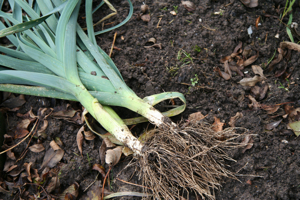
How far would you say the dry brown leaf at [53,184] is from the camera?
145 cm

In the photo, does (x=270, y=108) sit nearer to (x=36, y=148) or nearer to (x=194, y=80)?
(x=194, y=80)

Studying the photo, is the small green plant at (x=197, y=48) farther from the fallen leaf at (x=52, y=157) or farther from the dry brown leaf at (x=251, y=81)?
the fallen leaf at (x=52, y=157)

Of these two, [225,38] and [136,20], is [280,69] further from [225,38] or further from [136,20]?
[136,20]

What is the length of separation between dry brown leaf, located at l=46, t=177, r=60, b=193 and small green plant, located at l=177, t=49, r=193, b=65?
1.27 meters

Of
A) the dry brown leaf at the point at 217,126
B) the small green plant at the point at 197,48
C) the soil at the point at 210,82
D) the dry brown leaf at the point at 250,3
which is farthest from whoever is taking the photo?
the dry brown leaf at the point at 250,3

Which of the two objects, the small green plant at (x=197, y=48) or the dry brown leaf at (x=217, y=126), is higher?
the small green plant at (x=197, y=48)

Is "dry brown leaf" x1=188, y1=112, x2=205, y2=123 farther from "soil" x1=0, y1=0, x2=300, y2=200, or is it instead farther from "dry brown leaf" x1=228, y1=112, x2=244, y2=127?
"dry brown leaf" x1=228, y1=112, x2=244, y2=127

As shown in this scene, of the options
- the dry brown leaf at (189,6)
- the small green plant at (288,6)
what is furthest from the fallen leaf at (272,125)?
the dry brown leaf at (189,6)

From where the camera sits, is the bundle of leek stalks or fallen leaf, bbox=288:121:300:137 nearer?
the bundle of leek stalks

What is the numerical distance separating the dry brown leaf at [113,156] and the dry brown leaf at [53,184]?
36 cm

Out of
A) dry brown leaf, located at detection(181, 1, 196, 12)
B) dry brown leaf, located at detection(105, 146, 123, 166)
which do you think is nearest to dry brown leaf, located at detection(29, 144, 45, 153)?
dry brown leaf, located at detection(105, 146, 123, 166)

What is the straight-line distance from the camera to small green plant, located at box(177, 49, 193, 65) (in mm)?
1795

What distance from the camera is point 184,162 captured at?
1.33 metres

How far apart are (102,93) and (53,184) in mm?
686
